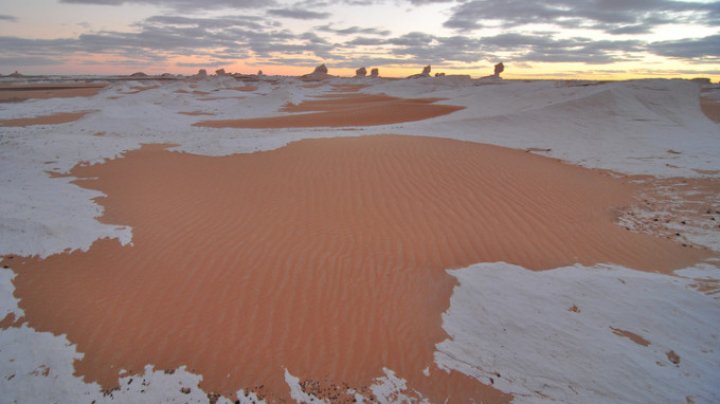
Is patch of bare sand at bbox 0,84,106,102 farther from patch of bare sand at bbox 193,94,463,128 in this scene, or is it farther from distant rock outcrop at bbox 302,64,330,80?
distant rock outcrop at bbox 302,64,330,80

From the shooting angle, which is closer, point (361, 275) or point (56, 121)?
point (361, 275)

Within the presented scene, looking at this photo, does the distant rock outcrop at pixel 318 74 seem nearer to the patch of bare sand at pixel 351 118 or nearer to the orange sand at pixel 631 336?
the patch of bare sand at pixel 351 118

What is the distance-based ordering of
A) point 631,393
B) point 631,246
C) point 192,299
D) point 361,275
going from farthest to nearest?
point 631,246
point 361,275
point 192,299
point 631,393

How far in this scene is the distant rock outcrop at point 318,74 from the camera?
10479 centimetres

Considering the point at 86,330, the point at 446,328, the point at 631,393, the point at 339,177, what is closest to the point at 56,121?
the point at 339,177

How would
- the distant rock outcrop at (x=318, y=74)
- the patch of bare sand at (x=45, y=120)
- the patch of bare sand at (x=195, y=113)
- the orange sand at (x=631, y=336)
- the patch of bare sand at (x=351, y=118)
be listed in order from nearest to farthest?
the orange sand at (x=631, y=336)
the patch of bare sand at (x=45, y=120)
the patch of bare sand at (x=351, y=118)
the patch of bare sand at (x=195, y=113)
the distant rock outcrop at (x=318, y=74)

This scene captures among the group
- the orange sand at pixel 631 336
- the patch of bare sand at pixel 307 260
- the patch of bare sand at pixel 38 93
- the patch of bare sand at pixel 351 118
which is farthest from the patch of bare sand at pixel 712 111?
the patch of bare sand at pixel 38 93

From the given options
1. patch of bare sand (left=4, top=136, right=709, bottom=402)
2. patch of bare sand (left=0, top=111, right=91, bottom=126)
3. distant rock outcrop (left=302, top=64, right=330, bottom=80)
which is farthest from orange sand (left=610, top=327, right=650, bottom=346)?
distant rock outcrop (left=302, top=64, right=330, bottom=80)

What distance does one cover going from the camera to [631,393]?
3.09 meters

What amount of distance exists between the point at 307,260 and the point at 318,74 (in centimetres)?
10884

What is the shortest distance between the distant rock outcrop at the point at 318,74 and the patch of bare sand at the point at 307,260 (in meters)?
101

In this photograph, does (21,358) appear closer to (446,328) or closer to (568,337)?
(446,328)

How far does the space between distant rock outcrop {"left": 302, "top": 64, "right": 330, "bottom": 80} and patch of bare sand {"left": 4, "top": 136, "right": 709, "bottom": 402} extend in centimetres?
10071

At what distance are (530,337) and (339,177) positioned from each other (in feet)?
20.6
